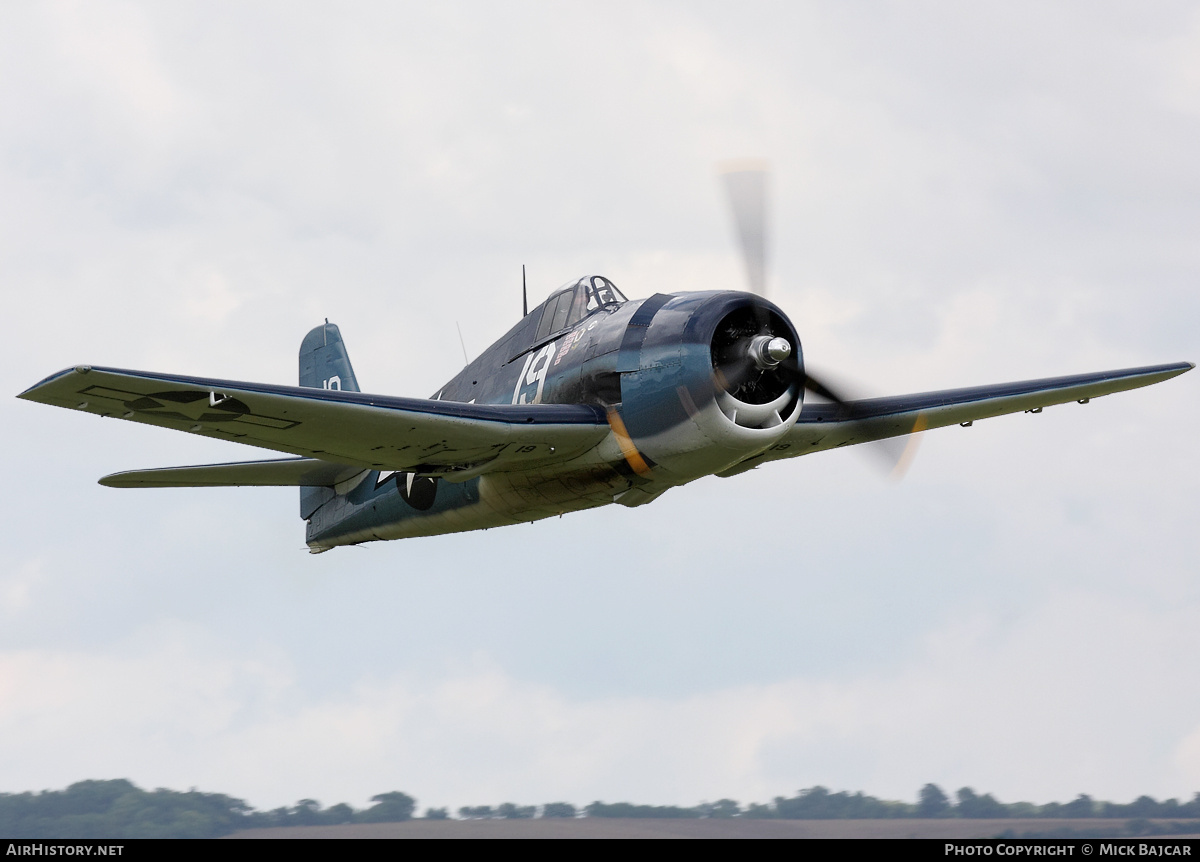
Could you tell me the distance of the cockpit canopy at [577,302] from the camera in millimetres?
13977

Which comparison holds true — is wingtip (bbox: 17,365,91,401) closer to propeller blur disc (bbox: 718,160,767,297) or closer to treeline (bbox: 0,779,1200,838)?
propeller blur disc (bbox: 718,160,767,297)

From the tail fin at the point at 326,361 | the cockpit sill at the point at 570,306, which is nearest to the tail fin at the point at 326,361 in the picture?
the tail fin at the point at 326,361

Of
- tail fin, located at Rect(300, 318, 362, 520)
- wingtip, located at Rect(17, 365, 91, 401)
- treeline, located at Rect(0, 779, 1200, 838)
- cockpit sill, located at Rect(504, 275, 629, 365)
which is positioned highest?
tail fin, located at Rect(300, 318, 362, 520)

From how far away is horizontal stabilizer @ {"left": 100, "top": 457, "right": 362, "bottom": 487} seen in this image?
1548cm

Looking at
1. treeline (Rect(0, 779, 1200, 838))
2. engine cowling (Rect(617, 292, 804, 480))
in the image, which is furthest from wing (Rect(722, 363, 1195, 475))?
treeline (Rect(0, 779, 1200, 838))

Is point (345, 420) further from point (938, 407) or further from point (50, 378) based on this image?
point (938, 407)

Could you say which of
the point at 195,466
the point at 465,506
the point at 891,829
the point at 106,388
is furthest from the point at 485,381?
the point at 891,829

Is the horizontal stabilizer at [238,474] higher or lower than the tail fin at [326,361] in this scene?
lower

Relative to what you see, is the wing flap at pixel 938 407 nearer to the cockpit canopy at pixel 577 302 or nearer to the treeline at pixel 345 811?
the cockpit canopy at pixel 577 302

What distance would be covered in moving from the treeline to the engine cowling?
51.6 ft

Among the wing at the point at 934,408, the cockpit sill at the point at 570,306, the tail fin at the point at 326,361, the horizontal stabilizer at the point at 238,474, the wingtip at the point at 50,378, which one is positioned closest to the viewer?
the wingtip at the point at 50,378

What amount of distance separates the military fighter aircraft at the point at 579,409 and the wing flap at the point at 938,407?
4cm

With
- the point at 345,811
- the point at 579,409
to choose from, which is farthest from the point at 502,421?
the point at 345,811

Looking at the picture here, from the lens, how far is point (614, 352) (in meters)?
12.8
